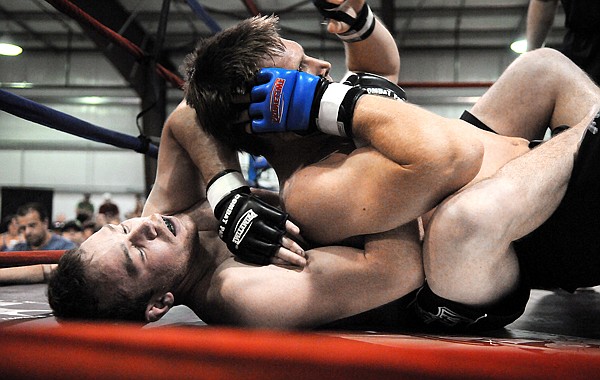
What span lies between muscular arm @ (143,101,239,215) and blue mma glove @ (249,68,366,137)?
260 millimetres

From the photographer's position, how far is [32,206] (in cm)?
422

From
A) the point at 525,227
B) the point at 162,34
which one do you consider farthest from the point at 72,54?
the point at 525,227

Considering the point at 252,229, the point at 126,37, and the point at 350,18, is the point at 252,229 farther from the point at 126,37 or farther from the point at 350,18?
the point at 126,37

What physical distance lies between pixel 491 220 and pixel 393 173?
0.58 feet

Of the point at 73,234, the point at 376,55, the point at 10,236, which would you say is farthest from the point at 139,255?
the point at 73,234

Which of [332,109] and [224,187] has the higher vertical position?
[332,109]

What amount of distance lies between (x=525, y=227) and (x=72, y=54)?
31.2 feet

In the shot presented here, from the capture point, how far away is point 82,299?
3.19 ft

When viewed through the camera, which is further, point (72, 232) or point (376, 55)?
point (72, 232)

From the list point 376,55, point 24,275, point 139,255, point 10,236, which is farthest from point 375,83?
point 10,236

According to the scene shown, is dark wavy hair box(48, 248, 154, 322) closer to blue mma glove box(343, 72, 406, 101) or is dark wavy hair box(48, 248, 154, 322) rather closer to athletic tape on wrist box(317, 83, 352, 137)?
athletic tape on wrist box(317, 83, 352, 137)

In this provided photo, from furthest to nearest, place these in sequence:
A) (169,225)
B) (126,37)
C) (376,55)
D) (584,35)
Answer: (126,37)
(584,35)
(376,55)
(169,225)

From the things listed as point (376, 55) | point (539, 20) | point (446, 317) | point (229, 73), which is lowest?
point (446, 317)

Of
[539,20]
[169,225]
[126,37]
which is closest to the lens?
[169,225]
